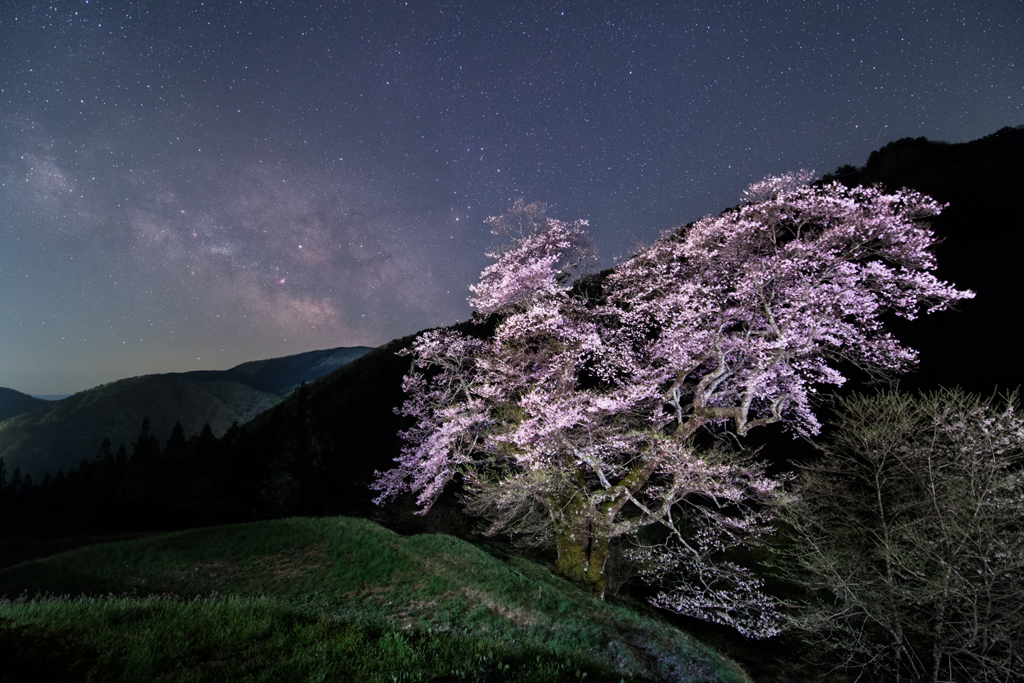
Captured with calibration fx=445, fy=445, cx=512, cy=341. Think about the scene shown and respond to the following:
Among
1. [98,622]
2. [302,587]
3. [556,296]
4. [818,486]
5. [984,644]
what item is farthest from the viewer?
[556,296]

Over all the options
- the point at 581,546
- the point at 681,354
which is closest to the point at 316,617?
the point at 581,546

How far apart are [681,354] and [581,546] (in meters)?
7.59

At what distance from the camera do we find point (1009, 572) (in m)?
10.2

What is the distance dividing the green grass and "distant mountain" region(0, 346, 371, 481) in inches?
6126

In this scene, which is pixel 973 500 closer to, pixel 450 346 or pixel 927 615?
pixel 927 615

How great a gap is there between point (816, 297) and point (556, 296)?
27.0 feet

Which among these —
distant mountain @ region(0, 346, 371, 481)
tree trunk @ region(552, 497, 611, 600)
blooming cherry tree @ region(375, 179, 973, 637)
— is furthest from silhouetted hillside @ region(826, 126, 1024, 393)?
distant mountain @ region(0, 346, 371, 481)

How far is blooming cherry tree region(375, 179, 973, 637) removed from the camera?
43.5 ft

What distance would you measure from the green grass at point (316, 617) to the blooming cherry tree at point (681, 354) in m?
2.81

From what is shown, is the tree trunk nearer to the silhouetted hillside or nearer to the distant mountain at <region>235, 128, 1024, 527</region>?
the distant mountain at <region>235, 128, 1024, 527</region>

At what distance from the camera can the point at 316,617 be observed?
640 cm

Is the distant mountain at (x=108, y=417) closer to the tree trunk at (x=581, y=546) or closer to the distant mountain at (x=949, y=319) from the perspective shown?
the distant mountain at (x=949, y=319)

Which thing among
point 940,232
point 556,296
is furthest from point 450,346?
point 940,232

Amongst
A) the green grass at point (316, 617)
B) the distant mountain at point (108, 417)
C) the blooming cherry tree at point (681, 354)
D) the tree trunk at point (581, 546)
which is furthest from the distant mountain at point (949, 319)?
the distant mountain at point (108, 417)
